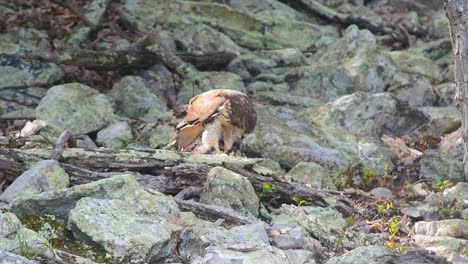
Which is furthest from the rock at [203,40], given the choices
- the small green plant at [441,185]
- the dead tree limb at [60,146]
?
the dead tree limb at [60,146]

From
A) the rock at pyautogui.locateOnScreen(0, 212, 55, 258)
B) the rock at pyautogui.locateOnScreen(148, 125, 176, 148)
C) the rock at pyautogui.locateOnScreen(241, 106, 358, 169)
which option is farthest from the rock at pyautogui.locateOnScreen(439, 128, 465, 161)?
the rock at pyautogui.locateOnScreen(0, 212, 55, 258)

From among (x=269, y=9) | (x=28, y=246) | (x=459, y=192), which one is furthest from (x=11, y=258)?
(x=269, y=9)

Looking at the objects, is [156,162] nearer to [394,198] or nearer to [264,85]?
[394,198]

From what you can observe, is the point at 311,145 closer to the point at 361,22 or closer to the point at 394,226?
the point at 394,226

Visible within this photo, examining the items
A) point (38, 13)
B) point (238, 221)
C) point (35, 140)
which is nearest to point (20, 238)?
point (238, 221)

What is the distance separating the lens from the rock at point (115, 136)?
11109mm

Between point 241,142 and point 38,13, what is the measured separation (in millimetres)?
5527

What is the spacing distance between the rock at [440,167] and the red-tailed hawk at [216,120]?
2.41m

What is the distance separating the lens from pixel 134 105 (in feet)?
41.4

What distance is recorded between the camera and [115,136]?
444 inches

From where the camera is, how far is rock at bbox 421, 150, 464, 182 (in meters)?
10.7

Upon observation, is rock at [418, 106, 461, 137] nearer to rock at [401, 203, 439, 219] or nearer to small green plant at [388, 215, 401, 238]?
rock at [401, 203, 439, 219]

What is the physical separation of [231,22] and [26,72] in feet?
15.5

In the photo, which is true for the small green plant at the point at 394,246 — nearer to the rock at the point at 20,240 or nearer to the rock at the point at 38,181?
the rock at the point at 38,181
